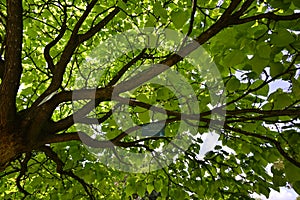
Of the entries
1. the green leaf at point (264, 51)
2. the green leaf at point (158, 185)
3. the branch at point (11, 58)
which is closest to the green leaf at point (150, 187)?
the green leaf at point (158, 185)

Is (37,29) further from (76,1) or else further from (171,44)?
(171,44)

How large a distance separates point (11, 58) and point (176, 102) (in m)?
1.51

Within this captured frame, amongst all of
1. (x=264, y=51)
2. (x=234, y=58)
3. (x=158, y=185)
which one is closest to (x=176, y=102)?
(x=158, y=185)

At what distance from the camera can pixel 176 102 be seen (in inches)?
119

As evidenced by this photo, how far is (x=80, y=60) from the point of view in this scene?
455 cm

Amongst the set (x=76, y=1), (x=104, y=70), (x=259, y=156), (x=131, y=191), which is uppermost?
(x=76, y=1)

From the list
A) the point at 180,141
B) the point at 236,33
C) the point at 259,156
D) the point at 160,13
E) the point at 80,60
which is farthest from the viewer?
the point at 80,60

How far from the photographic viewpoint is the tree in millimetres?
1918

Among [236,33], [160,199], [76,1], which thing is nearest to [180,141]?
[160,199]

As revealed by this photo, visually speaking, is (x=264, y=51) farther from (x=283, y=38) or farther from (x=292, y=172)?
(x=292, y=172)

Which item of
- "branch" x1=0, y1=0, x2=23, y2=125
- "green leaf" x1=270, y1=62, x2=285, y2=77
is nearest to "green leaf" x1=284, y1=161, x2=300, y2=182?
"green leaf" x1=270, y1=62, x2=285, y2=77

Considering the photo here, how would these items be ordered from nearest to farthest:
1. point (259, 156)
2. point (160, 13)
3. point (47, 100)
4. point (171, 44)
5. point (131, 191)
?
point (160, 13) → point (47, 100) → point (259, 156) → point (131, 191) → point (171, 44)

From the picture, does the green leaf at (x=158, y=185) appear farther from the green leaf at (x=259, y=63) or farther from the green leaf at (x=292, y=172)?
the green leaf at (x=259, y=63)

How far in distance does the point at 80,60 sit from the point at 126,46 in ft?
2.40
